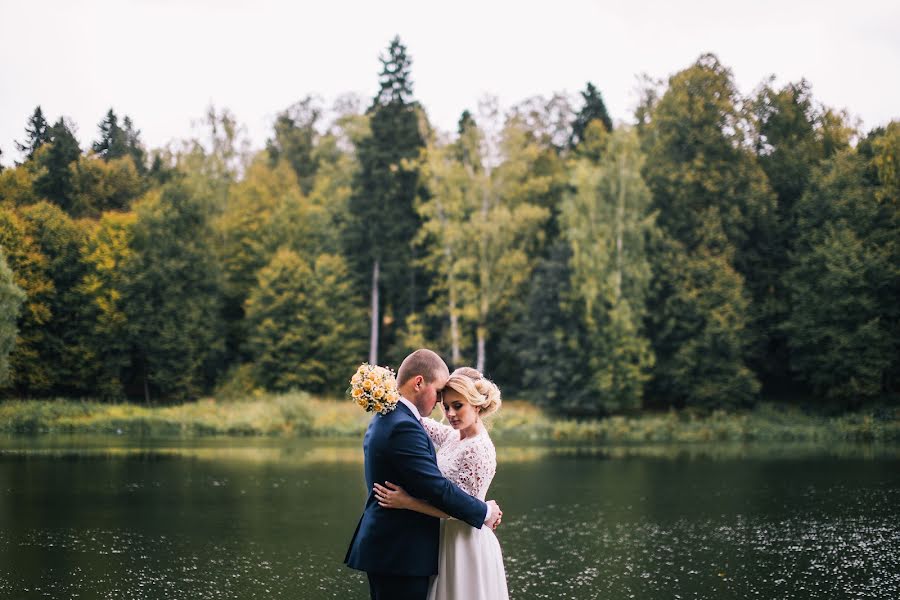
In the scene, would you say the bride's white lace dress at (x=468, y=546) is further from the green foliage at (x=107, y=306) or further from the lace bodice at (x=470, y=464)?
the green foliage at (x=107, y=306)

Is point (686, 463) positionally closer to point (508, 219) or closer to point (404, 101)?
point (508, 219)

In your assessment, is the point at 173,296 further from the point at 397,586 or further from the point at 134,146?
the point at 397,586

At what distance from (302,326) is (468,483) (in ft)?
153

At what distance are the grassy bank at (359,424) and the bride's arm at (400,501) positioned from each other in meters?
35.5

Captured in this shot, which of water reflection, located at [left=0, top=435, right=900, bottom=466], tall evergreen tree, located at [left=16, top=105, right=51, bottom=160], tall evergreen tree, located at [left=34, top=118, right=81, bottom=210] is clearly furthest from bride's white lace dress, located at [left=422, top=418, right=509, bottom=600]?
tall evergreen tree, located at [left=16, top=105, right=51, bottom=160]

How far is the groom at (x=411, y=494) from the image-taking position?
6.12m

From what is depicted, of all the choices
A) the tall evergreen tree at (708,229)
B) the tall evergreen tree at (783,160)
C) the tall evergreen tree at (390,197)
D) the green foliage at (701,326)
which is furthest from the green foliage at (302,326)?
the tall evergreen tree at (783,160)

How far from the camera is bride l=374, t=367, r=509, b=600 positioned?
650 cm

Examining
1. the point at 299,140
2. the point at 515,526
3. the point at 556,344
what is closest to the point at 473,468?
the point at 515,526

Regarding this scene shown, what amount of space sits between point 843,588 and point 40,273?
44.7m

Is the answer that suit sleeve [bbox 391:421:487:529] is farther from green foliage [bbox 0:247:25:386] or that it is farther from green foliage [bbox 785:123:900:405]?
green foliage [bbox 785:123:900:405]

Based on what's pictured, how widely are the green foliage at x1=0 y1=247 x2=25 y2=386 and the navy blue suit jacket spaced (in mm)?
36531

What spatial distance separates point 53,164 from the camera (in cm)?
5197

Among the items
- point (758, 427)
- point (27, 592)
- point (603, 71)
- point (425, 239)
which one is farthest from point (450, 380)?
point (603, 71)
